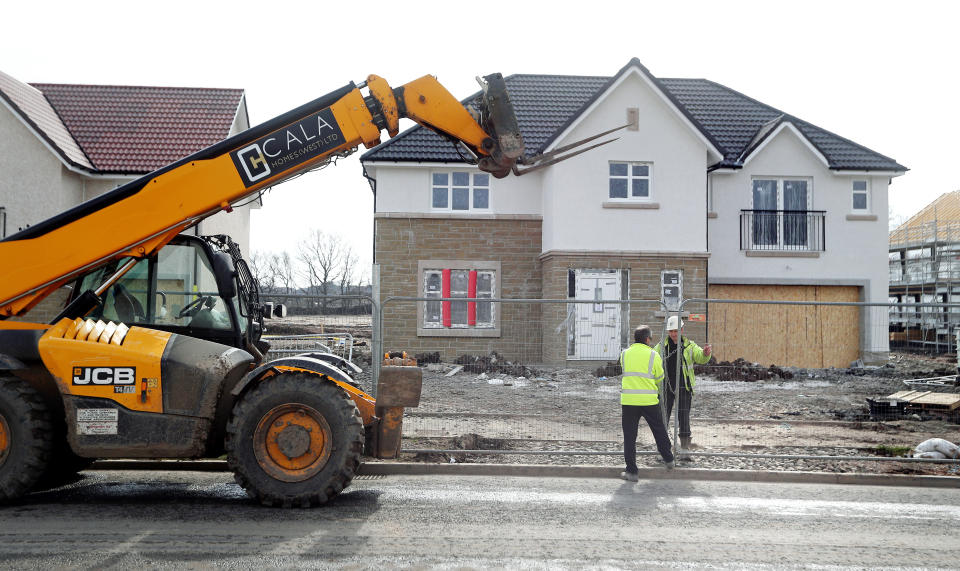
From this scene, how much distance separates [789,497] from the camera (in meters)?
7.74

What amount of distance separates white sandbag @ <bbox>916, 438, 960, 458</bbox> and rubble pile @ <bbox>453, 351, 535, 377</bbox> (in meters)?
4.91

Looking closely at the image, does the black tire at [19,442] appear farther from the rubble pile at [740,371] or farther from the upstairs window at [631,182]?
the upstairs window at [631,182]

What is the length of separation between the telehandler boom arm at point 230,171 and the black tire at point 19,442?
90 centimetres

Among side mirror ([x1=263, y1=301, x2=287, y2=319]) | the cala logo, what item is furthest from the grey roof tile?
the cala logo

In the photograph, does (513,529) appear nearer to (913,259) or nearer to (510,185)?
(510,185)

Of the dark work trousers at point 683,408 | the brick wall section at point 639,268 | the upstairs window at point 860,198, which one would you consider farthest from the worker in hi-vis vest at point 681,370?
the upstairs window at point 860,198

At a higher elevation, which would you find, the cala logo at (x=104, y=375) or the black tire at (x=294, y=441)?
the cala logo at (x=104, y=375)

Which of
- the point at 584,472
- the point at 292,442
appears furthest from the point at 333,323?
the point at 292,442

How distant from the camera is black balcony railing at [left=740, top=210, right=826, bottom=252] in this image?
74.0 feet

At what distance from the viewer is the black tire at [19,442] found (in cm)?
638

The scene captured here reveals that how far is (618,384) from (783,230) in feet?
50.0

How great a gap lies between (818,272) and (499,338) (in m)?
15.9

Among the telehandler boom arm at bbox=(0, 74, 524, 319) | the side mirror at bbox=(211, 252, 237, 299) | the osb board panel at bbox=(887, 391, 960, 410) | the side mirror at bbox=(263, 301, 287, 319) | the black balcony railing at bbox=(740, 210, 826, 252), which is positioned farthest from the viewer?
the black balcony railing at bbox=(740, 210, 826, 252)

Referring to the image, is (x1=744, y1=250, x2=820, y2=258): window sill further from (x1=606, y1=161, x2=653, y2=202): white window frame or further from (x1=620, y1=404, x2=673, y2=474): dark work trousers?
(x1=620, y1=404, x2=673, y2=474): dark work trousers
